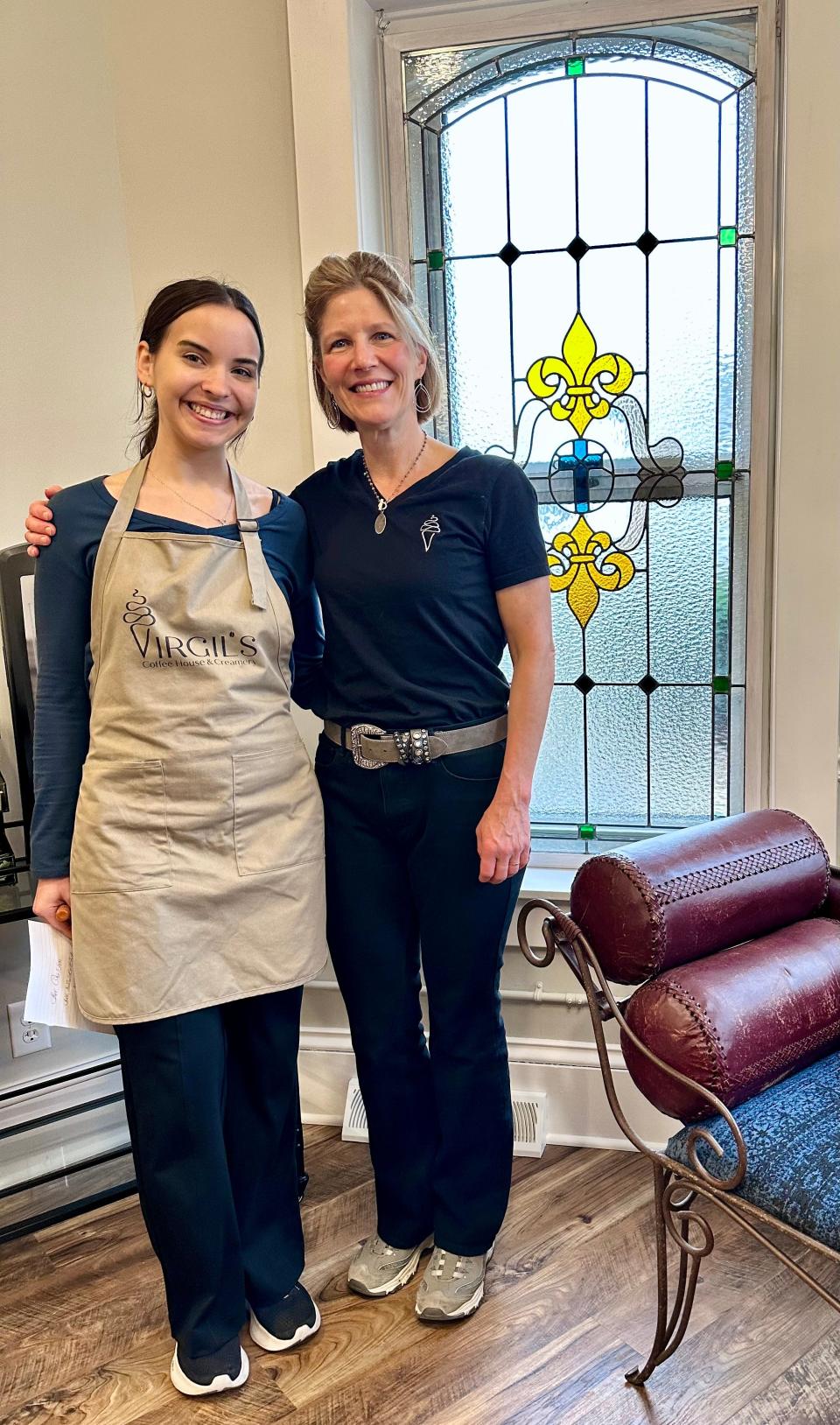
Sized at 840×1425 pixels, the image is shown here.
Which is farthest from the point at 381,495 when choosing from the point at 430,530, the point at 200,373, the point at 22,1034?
the point at 22,1034

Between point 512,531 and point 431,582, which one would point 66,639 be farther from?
point 512,531

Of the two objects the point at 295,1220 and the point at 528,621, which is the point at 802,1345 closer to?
the point at 295,1220

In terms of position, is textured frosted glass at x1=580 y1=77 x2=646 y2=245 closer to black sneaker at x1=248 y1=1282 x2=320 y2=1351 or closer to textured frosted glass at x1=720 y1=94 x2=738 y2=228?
textured frosted glass at x1=720 y1=94 x2=738 y2=228

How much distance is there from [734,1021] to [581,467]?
1.26m

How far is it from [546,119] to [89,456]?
115 cm

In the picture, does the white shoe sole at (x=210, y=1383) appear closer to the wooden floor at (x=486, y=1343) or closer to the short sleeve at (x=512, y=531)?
the wooden floor at (x=486, y=1343)

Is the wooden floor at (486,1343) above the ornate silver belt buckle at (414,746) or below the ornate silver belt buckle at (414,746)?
below

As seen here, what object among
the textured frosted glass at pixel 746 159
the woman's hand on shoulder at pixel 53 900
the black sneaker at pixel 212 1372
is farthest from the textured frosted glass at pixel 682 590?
the black sneaker at pixel 212 1372

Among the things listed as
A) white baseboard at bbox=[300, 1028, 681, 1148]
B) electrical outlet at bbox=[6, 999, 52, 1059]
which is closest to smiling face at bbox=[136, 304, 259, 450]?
electrical outlet at bbox=[6, 999, 52, 1059]

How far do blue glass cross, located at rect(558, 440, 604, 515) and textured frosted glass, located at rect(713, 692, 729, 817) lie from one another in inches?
19.2

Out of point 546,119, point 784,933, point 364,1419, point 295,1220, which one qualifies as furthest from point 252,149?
point 364,1419

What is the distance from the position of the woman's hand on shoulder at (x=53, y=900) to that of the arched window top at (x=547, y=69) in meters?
1.70

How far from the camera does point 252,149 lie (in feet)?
7.18

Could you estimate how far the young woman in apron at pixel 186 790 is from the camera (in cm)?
149
